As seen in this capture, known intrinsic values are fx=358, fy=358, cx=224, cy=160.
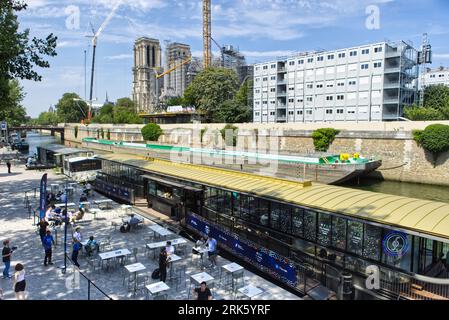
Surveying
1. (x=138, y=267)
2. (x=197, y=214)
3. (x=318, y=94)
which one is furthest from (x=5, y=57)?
(x=318, y=94)

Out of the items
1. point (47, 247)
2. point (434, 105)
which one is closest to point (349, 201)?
point (47, 247)

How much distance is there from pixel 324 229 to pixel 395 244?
2609 mm

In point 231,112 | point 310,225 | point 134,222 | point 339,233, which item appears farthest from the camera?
point 231,112

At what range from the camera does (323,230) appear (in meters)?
13.0

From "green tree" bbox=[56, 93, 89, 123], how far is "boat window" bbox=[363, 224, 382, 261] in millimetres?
175638

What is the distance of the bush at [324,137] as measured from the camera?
49.0 metres

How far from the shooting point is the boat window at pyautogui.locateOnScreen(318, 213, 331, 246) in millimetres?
12828

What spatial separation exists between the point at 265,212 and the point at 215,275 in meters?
3.52

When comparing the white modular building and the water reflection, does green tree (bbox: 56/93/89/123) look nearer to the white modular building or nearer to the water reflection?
the white modular building

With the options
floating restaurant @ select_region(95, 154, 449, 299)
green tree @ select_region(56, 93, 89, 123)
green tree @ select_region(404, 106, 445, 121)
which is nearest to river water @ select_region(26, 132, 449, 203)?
green tree @ select_region(404, 106, 445, 121)

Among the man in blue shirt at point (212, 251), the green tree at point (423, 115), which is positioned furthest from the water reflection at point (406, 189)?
the man in blue shirt at point (212, 251)

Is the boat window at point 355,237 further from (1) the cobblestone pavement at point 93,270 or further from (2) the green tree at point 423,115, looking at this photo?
(2) the green tree at point 423,115

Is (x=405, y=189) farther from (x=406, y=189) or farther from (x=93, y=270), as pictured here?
(x=93, y=270)
